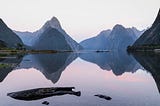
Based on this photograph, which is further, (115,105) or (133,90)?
(133,90)

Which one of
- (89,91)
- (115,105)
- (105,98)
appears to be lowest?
(115,105)

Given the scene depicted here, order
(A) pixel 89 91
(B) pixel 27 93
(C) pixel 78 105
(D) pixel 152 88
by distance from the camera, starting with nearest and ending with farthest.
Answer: (C) pixel 78 105 → (B) pixel 27 93 → (A) pixel 89 91 → (D) pixel 152 88

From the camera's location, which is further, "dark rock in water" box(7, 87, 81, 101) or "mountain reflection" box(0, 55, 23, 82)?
"mountain reflection" box(0, 55, 23, 82)

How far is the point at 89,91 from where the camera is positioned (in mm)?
59438

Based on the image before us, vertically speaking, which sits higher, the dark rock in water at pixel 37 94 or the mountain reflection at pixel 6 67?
the mountain reflection at pixel 6 67

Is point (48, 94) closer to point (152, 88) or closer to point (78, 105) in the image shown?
point (78, 105)

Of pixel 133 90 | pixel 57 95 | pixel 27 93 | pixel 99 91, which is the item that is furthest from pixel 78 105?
pixel 133 90

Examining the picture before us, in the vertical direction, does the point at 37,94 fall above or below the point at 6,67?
below

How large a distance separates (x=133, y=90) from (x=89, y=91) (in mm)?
10204

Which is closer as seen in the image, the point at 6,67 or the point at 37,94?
the point at 37,94

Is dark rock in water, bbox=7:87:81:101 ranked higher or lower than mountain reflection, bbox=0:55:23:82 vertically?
lower

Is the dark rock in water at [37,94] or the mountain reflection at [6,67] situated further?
the mountain reflection at [6,67]

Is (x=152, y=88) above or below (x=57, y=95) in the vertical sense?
above

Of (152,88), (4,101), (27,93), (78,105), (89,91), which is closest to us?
(78,105)
